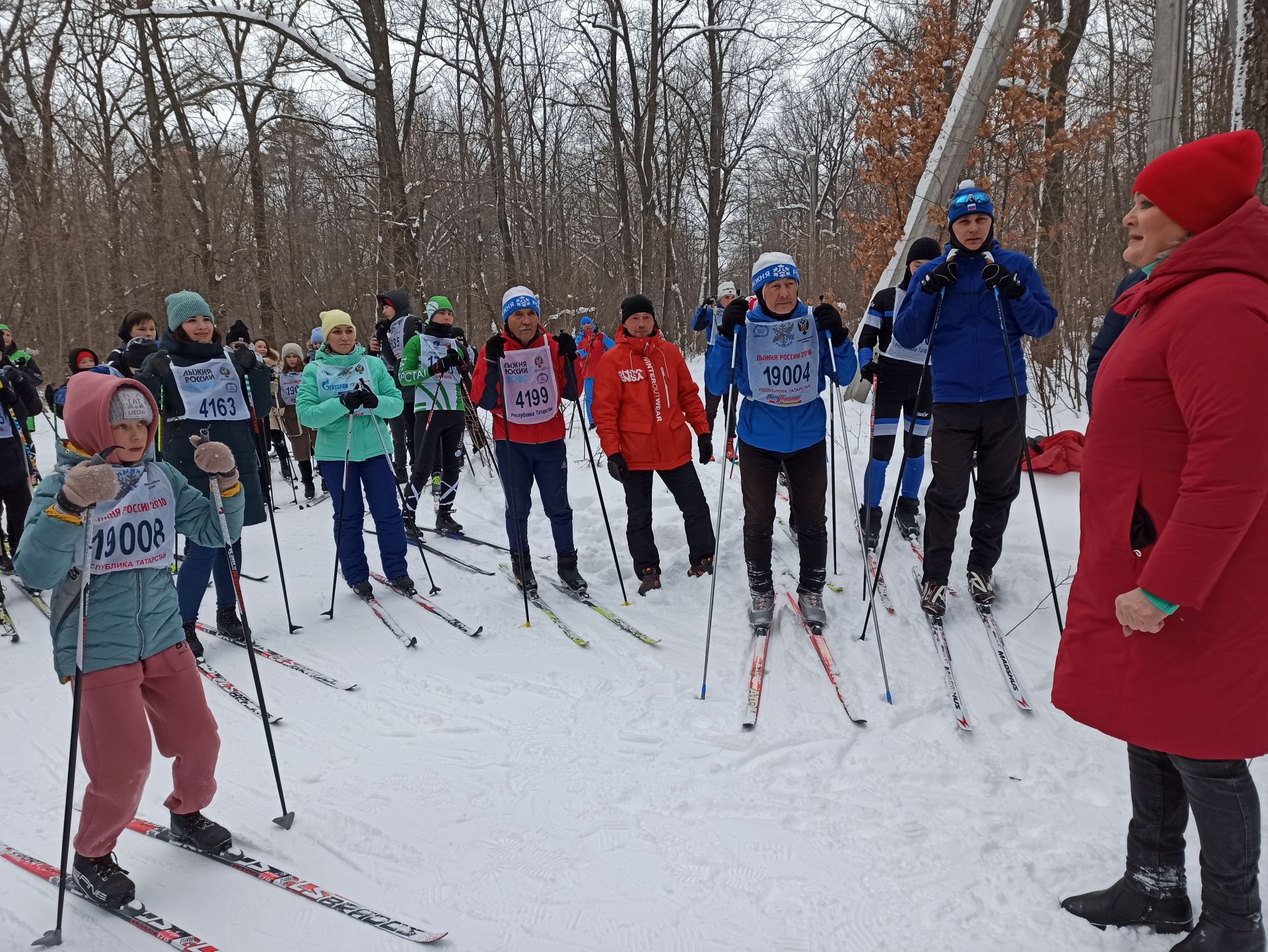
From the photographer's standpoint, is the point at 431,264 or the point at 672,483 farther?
the point at 431,264

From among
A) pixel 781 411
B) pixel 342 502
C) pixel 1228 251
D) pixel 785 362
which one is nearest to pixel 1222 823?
pixel 1228 251

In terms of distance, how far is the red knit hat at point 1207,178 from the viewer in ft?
5.69

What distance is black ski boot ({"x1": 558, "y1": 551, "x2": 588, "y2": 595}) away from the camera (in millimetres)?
5315

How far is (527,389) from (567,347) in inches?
18.2

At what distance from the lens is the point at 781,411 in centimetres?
434

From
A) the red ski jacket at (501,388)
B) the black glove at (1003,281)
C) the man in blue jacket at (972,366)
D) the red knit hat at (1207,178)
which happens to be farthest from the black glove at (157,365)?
the red knit hat at (1207,178)

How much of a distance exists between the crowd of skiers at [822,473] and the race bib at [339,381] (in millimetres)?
14

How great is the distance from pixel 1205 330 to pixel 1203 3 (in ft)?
46.1

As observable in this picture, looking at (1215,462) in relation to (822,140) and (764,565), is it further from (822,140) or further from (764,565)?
(822,140)

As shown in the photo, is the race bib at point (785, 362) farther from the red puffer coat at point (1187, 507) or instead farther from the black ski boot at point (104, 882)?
the black ski boot at point (104, 882)

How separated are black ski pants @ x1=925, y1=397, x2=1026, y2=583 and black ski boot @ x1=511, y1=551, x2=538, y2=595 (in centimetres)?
272

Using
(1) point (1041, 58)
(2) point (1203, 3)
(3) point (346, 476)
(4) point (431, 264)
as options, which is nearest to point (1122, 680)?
(3) point (346, 476)

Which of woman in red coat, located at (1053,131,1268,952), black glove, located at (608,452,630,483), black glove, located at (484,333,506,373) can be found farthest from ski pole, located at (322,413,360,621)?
woman in red coat, located at (1053,131,1268,952)

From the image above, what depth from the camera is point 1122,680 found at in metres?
1.90
